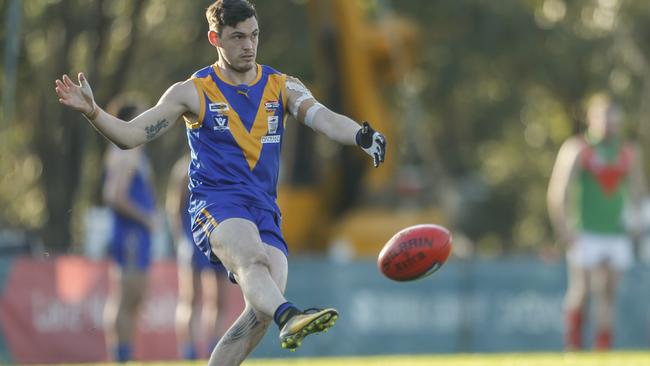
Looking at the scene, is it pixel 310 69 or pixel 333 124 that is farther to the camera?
pixel 310 69

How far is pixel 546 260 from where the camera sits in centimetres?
1738

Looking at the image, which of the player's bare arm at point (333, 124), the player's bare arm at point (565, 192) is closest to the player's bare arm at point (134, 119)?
the player's bare arm at point (333, 124)

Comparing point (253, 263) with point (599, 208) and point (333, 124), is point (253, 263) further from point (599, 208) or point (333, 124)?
point (599, 208)

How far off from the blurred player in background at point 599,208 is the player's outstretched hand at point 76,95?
292 inches

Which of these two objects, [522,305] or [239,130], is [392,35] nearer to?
[522,305]

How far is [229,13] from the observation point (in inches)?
284

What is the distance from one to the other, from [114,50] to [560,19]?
1179 centimetres

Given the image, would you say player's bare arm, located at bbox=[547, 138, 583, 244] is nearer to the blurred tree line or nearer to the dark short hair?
the dark short hair

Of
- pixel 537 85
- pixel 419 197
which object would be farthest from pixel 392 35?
pixel 537 85

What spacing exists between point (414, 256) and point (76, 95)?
2.01 metres


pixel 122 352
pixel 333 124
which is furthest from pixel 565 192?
pixel 333 124

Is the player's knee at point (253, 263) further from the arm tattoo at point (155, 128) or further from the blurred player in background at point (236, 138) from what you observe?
the arm tattoo at point (155, 128)

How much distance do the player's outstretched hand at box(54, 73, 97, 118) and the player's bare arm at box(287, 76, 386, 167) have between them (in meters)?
1.10

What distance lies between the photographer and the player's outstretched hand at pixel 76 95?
6.76 metres
